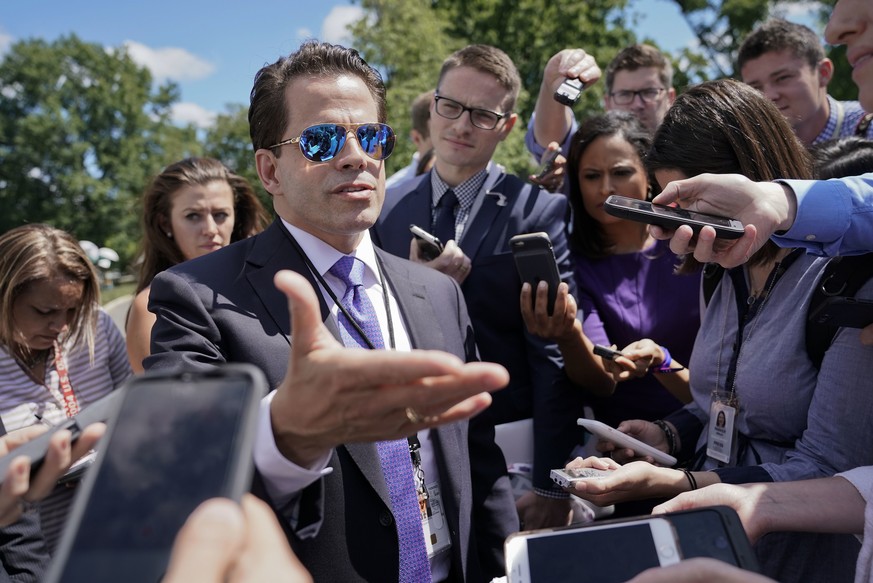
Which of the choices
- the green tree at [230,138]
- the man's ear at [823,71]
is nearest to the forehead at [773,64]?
the man's ear at [823,71]

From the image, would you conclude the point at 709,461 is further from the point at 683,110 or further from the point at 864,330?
the point at 683,110

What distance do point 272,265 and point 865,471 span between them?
194 centimetres

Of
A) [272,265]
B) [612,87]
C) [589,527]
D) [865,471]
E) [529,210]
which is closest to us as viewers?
[589,527]

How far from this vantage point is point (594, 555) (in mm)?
1490

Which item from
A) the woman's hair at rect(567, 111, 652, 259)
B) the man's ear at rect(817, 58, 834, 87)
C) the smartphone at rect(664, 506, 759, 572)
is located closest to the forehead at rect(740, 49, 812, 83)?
the man's ear at rect(817, 58, 834, 87)

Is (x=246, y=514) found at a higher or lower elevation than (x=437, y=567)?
higher

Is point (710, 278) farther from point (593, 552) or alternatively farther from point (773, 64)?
point (773, 64)

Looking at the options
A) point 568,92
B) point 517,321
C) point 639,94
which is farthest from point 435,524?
point 639,94

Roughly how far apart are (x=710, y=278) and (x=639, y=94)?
2914mm

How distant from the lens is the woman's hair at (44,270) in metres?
3.48

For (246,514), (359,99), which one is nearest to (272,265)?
(359,99)

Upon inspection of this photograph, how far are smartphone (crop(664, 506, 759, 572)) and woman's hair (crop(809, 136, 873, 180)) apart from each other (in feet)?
5.89

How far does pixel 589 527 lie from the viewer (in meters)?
1.53

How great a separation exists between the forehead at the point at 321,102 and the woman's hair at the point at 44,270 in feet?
6.63
